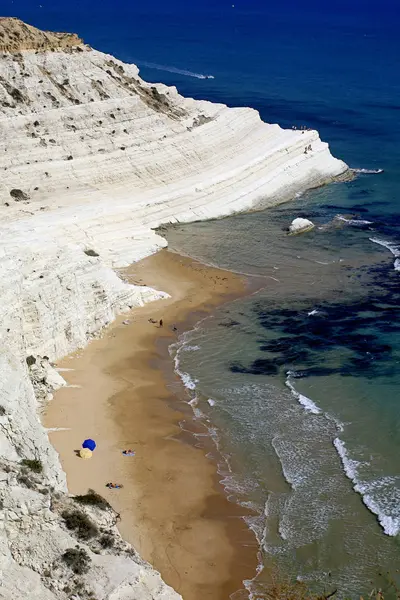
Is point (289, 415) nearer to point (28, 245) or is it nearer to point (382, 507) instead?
point (382, 507)

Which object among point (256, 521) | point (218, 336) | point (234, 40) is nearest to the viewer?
Answer: point (256, 521)

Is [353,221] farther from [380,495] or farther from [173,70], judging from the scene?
[173,70]

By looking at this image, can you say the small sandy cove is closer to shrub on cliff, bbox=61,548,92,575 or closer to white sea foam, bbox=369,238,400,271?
shrub on cliff, bbox=61,548,92,575

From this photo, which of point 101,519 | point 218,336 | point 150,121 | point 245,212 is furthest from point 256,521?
point 150,121

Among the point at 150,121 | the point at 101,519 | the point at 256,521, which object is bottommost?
the point at 256,521

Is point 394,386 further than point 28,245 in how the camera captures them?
No

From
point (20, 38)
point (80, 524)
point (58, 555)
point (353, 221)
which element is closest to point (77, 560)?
point (58, 555)

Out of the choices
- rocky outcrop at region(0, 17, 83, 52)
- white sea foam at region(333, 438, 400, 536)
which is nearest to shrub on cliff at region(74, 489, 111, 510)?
white sea foam at region(333, 438, 400, 536)

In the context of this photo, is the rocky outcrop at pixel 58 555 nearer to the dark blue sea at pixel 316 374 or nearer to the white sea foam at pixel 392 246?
the dark blue sea at pixel 316 374
